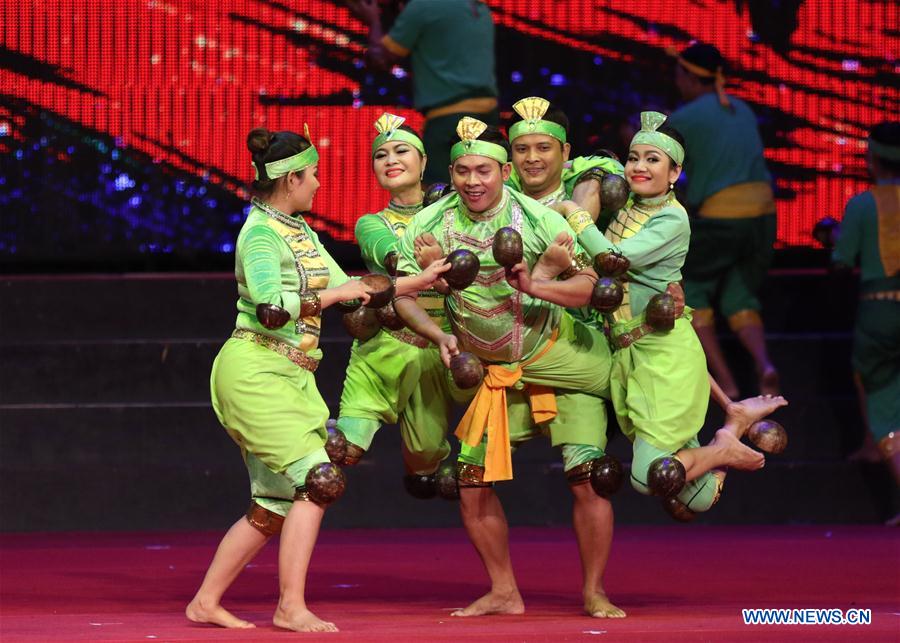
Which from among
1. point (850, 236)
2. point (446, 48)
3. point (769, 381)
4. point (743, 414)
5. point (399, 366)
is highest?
point (446, 48)

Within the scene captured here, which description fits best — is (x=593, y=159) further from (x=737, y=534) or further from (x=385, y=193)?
(x=385, y=193)

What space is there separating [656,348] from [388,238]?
0.99 m

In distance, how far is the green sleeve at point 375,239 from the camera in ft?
19.6

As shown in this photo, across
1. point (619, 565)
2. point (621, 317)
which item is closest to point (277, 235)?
point (621, 317)

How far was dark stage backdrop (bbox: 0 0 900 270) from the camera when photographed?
9.09 metres

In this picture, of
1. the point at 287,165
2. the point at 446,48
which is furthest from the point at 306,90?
Answer: the point at 287,165

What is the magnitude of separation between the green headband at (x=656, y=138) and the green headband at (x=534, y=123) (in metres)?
0.28

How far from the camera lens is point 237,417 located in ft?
17.6

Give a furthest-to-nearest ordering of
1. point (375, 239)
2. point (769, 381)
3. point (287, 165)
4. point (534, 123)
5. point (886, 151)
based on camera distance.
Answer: point (769, 381) < point (886, 151) < point (375, 239) < point (534, 123) < point (287, 165)

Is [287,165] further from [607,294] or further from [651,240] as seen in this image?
[651,240]

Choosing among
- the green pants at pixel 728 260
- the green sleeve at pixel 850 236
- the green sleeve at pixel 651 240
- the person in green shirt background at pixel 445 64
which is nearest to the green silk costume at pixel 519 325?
the green sleeve at pixel 651 240

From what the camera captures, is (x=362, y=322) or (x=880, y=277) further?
(x=880, y=277)

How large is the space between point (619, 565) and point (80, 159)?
12.6 ft

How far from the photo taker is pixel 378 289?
535cm
